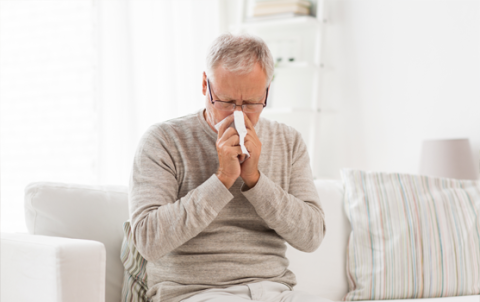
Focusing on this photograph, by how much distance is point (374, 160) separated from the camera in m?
2.91

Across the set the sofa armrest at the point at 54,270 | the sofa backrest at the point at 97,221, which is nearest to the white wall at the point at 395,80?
the sofa backrest at the point at 97,221

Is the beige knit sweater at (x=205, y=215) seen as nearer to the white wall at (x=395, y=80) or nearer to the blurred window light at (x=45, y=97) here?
the blurred window light at (x=45, y=97)

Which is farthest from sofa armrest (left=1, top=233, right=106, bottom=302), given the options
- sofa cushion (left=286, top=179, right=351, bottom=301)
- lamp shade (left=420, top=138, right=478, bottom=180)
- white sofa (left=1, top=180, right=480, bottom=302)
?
lamp shade (left=420, top=138, right=478, bottom=180)

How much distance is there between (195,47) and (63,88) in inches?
36.0

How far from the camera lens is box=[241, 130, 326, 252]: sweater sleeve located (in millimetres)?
1228

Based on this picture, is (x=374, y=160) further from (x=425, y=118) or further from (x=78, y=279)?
(x=78, y=279)

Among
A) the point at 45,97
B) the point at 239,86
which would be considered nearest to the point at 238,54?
the point at 239,86

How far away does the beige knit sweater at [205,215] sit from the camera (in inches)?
46.0

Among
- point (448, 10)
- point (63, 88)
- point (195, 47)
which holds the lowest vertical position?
point (63, 88)

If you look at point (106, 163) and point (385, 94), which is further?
point (385, 94)

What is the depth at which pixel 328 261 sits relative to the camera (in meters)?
1.67

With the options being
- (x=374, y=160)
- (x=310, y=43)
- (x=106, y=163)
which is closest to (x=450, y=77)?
(x=374, y=160)

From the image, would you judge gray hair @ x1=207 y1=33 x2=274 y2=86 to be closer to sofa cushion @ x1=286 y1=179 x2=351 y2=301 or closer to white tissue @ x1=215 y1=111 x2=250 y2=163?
white tissue @ x1=215 y1=111 x2=250 y2=163

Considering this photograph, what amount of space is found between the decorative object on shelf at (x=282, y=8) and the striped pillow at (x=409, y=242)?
147cm
